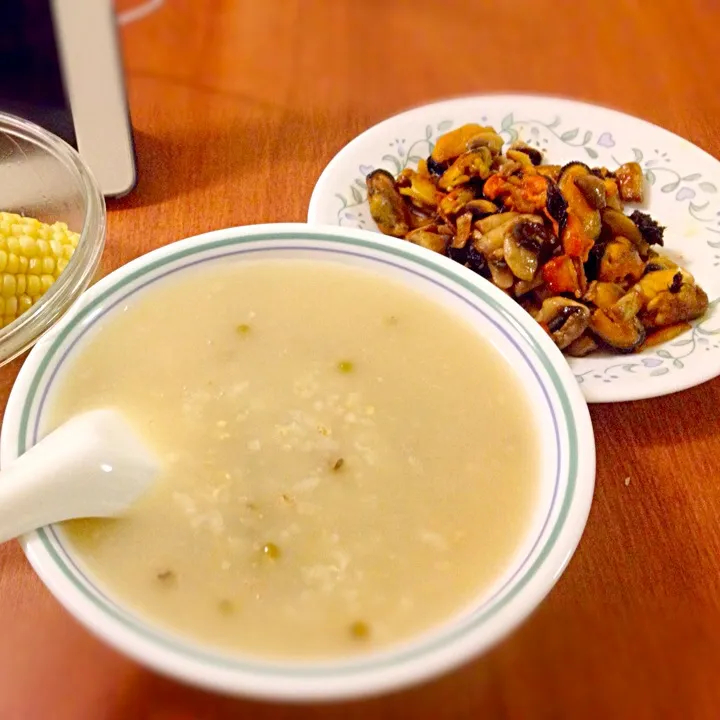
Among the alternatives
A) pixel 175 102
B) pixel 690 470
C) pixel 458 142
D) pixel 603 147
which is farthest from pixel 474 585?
pixel 175 102

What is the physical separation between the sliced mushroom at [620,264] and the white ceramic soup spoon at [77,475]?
66 centimetres

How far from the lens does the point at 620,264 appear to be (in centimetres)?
102

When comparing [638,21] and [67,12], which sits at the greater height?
[67,12]

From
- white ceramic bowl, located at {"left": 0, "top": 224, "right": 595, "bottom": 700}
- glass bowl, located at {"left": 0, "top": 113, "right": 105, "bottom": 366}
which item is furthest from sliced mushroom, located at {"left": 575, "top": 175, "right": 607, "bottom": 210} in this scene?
glass bowl, located at {"left": 0, "top": 113, "right": 105, "bottom": 366}

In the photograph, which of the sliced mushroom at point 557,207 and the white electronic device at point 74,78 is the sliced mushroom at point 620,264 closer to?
the sliced mushroom at point 557,207

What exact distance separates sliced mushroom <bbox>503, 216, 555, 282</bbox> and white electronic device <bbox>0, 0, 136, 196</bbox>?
1.91 feet

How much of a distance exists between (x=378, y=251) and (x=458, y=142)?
16.5 inches

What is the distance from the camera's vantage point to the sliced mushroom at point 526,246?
1.00 m

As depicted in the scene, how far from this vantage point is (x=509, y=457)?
0.73 meters

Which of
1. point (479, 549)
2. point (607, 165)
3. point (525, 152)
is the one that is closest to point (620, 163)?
point (607, 165)

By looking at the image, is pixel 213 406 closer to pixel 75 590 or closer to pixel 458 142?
pixel 75 590

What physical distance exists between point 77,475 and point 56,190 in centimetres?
58

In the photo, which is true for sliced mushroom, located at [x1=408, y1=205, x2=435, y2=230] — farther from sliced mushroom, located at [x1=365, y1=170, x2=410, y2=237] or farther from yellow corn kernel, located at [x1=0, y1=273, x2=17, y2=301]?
yellow corn kernel, located at [x1=0, y1=273, x2=17, y2=301]

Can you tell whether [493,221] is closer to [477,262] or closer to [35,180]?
[477,262]
